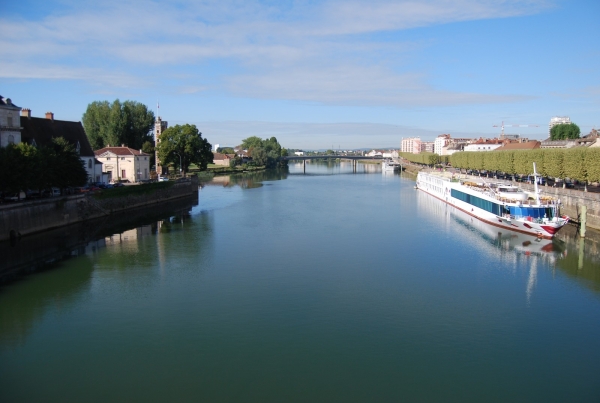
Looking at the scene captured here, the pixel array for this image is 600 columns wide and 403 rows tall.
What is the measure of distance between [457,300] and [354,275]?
356 cm

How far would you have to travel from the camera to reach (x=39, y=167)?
22.5 meters

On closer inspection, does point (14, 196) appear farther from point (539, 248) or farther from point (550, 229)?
point (550, 229)

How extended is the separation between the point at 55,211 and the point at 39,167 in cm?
261

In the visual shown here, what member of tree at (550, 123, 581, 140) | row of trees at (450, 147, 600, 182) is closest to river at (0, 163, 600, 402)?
row of trees at (450, 147, 600, 182)

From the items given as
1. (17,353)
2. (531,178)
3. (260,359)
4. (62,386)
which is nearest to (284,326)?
(260,359)

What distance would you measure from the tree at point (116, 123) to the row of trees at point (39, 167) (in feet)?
67.9

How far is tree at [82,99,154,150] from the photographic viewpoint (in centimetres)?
4647

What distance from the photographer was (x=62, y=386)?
9367mm

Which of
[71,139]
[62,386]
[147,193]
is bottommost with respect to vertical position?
[62,386]

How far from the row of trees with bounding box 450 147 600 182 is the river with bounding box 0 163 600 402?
24.2ft

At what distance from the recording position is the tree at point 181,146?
4928 centimetres

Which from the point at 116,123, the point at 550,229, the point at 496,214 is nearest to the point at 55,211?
the point at 496,214

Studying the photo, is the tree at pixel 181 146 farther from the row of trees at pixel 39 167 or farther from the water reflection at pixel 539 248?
the water reflection at pixel 539 248

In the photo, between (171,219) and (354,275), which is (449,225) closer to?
(354,275)
